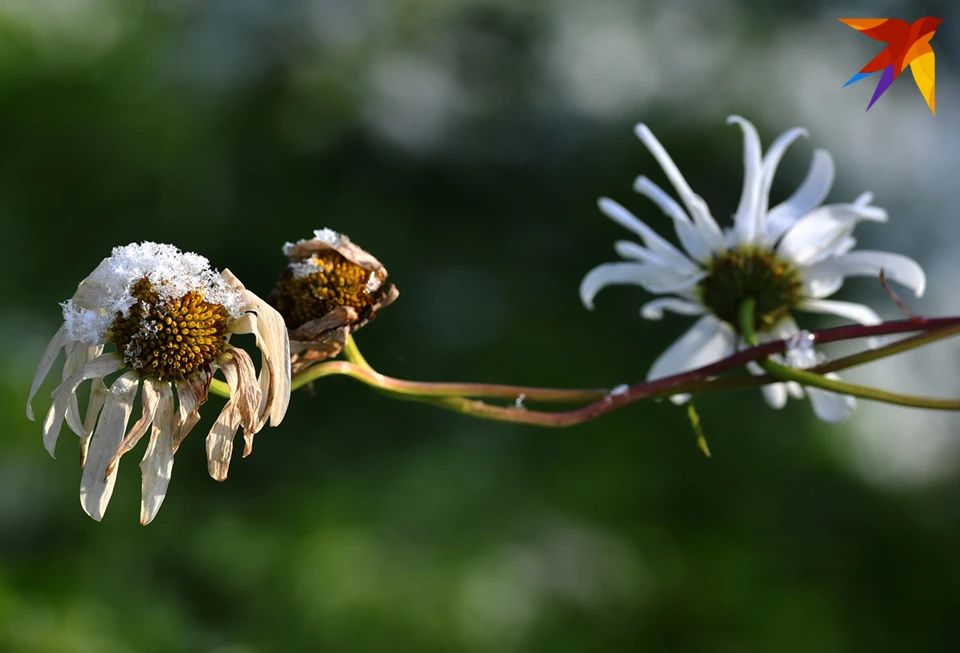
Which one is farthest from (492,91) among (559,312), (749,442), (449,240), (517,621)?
(517,621)

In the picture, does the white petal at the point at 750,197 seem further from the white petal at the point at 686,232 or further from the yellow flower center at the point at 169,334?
the yellow flower center at the point at 169,334

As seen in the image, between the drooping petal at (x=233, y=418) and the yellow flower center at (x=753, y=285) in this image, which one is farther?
the yellow flower center at (x=753, y=285)

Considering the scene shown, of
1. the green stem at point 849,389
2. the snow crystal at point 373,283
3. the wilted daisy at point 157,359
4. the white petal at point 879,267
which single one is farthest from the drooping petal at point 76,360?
the white petal at point 879,267

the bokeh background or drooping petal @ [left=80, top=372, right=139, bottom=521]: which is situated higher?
the bokeh background

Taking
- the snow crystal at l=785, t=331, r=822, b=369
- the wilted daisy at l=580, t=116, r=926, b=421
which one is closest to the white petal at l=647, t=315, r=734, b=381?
the wilted daisy at l=580, t=116, r=926, b=421

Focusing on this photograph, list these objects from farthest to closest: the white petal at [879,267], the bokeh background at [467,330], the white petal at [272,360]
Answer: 1. the bokeh background at [467,330]
2. the white petal at [879,267]
3. the white petal at [272,360]

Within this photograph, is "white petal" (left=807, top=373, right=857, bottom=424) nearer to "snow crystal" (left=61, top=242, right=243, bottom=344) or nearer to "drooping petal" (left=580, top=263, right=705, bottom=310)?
"drooping petal" (left=580, top=263, right=705, bottom=310)
